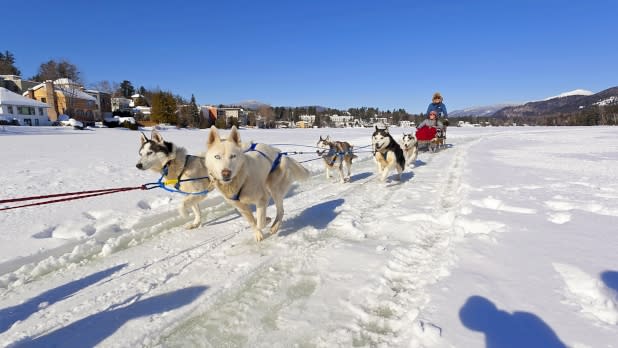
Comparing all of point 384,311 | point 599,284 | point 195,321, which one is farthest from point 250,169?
point 599,284

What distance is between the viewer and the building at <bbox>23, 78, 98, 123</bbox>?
5622 centimetres

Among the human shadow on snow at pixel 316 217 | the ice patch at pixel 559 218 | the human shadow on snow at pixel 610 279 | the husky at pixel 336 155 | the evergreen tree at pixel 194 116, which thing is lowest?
the human shadow on snow at pixel 316 217

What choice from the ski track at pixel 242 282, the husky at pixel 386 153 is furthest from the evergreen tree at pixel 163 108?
the ski track at pixel 242 282

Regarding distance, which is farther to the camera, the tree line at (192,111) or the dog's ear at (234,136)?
the tree line at (192,111)

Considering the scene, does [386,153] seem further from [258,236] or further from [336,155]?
[258,236]

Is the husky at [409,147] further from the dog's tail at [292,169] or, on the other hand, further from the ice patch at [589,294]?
the ice patch at [589,294]

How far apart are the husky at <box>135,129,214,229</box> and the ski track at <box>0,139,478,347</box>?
39cm

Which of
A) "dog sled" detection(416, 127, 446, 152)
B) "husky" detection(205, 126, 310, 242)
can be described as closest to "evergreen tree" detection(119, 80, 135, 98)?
"dog sled" detection(416, 127, 446, 152)

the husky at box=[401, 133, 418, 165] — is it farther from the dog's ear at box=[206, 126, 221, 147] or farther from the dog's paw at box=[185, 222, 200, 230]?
the dog's ear at box=[206, 126, 221, 147]

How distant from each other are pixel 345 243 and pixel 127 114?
2844 inches

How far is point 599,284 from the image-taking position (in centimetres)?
268

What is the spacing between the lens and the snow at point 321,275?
239 cm

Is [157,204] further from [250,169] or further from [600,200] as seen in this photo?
[600,200]

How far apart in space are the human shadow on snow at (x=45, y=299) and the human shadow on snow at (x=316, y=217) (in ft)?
7.29
